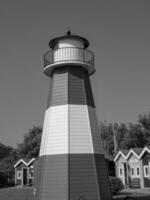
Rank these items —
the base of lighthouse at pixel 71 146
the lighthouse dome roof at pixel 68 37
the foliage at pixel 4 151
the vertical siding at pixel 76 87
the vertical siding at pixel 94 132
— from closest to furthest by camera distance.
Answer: the base of lighthouse at pixel 71 146, the vertical siding at pixel 94 132, the vertical siding at pixel 76 87, the lighthouse dome roof at pixel 68 37, the foliage at pixel 4 151

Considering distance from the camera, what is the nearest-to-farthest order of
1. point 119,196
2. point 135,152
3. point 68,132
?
1. point 68,132
2. point 119,196
3. point 135,152

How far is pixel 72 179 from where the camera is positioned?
15430mm

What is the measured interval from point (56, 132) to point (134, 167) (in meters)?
18.7

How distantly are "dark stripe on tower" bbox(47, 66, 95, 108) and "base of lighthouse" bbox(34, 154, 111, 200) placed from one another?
3156 mm

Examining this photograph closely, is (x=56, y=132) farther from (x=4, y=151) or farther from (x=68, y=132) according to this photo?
(x=4, y=151)

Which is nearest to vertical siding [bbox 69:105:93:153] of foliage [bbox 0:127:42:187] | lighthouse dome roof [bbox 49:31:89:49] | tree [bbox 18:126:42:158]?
lighthouse dome roof [bbox 49:31:89:49]

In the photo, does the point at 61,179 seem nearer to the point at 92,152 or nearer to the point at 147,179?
the point at 92,152

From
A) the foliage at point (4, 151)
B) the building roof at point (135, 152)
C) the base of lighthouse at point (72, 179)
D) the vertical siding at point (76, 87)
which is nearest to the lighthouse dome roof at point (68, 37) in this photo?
the vertical siding at point (76, 87)

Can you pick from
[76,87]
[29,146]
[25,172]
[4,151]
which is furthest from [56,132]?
[4,151]

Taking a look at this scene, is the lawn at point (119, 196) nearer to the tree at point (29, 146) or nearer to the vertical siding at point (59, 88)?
the vertical siding at point (59, 88)

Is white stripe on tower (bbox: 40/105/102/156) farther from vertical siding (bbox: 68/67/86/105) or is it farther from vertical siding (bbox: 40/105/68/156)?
vertical siding (bbox: 68/67/86/105)

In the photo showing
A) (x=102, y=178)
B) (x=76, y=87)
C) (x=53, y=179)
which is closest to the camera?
(x=53, y=179)

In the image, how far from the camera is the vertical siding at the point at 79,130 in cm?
1609

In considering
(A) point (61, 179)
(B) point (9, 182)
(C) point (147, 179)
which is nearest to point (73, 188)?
(A) point (61, 179)
